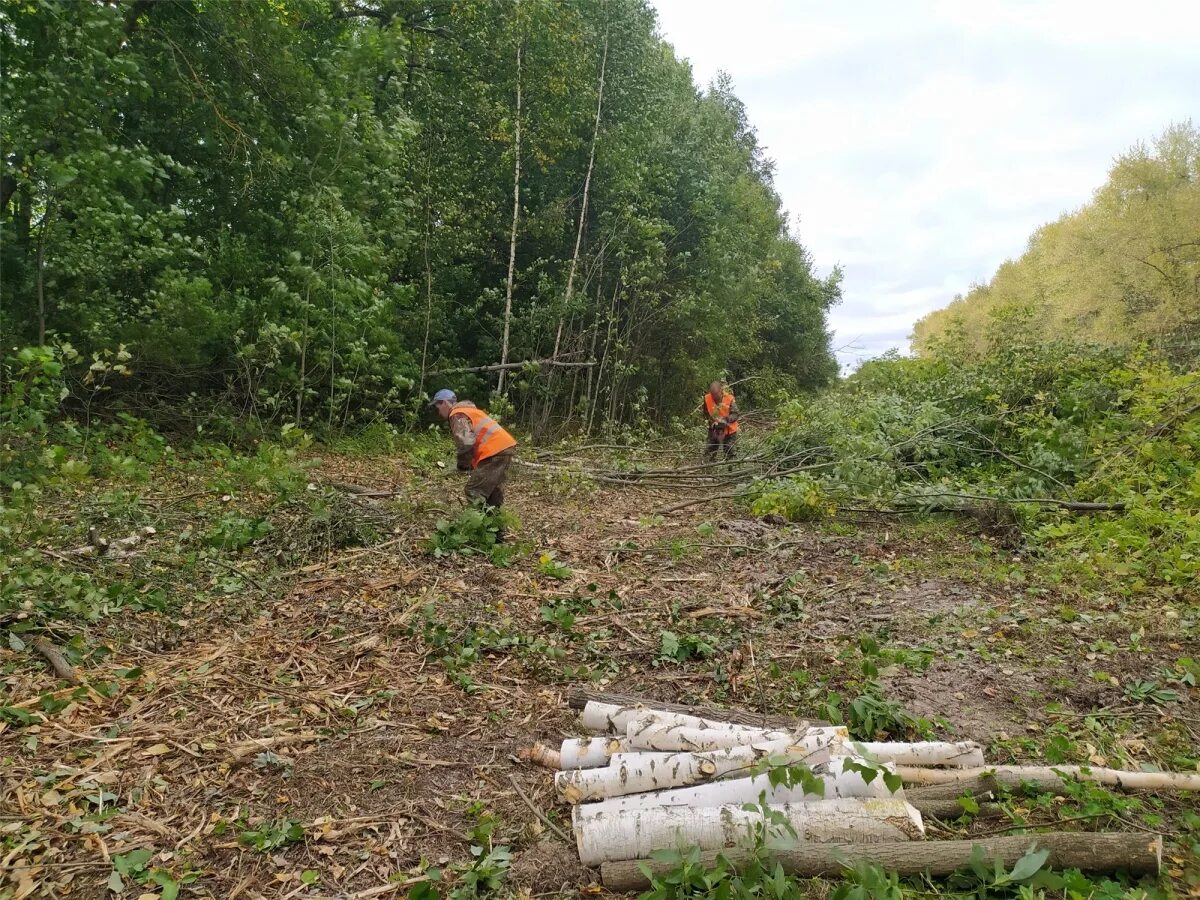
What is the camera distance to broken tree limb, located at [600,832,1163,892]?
7.45 ft

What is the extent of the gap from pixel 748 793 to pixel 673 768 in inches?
12.7

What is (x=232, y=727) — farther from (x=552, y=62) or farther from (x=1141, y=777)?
(x=552, y=62)

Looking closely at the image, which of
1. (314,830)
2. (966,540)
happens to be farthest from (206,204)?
(966,540)

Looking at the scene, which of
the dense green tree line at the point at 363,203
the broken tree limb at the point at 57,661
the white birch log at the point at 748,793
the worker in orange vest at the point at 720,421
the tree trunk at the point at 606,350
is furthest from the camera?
the tree trunk at the point at 606,350

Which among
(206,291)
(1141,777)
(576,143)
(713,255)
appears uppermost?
(576,143)

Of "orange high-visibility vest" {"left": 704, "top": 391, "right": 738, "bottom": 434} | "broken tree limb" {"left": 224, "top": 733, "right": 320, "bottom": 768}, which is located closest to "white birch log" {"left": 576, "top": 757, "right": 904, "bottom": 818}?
"broken tree limb" {"left": 224, "top": 733, "right": 320, "bottom": 768}

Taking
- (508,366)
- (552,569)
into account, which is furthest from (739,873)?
(508,366)

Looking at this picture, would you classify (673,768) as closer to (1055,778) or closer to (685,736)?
(685,736)

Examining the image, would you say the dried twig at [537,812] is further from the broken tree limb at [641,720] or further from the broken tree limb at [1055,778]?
the broken tree limb at [1055,778]

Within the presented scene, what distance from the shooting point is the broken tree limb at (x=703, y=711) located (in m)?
3.21

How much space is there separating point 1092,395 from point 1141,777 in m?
7.90

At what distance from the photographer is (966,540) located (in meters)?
7.01

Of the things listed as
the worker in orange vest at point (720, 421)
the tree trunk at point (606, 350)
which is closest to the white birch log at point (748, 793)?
the worker in orange vest at point (720, 421)

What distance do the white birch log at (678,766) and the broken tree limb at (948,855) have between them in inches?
15.5
